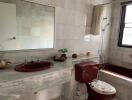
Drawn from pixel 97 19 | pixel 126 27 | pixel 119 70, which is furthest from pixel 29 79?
pixel 126 27

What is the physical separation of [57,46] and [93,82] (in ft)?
3.11

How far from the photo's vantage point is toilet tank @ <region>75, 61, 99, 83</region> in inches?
86.0

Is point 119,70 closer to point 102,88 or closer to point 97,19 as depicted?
point 102,88

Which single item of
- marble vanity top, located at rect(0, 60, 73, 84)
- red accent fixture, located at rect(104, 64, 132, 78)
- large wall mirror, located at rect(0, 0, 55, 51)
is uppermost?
large wall mirror, located at rect(0, 0, 55, 51)

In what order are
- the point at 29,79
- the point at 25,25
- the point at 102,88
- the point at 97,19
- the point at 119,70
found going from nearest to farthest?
the point at 29,79
the point at 25,25
the point at 102,88
the point at 97,19
the point at 119,70

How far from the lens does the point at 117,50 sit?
11.0 ft

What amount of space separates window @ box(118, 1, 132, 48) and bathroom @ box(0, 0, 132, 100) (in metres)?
0.02

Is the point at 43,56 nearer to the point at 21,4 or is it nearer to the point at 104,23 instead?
the point at 21,4

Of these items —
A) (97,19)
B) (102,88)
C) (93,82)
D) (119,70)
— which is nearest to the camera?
(102,88)

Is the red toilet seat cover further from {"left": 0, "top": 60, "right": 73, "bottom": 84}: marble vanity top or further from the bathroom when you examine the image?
{"left": 0, "top": 60, "right": 73, "bottom": 84}: marble vanity top

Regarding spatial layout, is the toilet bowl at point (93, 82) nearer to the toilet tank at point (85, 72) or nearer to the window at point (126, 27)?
A: the toilet tank at point (85, 72)

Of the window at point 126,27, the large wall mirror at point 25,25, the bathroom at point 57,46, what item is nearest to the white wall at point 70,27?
the bathroom at point 57,46

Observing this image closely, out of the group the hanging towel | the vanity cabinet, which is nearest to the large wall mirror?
the vanity cabinet

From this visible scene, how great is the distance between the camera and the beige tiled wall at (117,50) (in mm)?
3144
